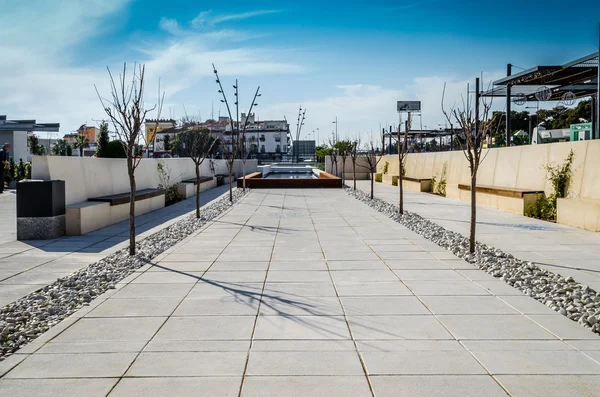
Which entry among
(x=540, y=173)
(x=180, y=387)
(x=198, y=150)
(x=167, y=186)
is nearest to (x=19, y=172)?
(x=198, y=150)

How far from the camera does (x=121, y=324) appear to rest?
4.97 meters

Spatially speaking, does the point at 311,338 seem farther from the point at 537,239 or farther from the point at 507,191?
the point at 507,191

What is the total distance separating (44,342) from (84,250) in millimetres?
4617

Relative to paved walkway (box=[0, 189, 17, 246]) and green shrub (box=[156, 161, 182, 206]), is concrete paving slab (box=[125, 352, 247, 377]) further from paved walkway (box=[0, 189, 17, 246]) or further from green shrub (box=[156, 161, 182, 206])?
green shrub (box=[156, 161, 182, 206])

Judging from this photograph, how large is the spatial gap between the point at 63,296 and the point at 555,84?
21162 mm

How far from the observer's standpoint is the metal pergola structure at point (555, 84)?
678 inches

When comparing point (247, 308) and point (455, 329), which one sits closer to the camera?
point (455, 329)

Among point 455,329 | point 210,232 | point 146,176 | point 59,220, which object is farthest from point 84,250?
point 146,176

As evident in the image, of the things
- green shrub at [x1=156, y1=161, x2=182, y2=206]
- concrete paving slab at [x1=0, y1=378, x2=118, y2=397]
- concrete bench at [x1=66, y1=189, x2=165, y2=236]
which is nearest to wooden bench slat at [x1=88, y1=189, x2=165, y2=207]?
concrete bench at [x1=66, y1=189, x2=165, y2=236]

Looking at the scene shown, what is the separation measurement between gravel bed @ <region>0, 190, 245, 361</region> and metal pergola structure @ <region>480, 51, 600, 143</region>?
11.2 metres

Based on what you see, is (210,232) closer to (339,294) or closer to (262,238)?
(262,238)

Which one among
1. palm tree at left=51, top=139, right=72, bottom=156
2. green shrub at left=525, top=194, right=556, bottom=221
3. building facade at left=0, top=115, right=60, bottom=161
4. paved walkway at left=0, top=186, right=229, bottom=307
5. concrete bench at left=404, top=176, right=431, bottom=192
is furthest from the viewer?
palm tree at left=51, top=139, right=72, bottom=156

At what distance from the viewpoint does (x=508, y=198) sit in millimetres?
14406

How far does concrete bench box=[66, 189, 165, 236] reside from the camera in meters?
10.6
